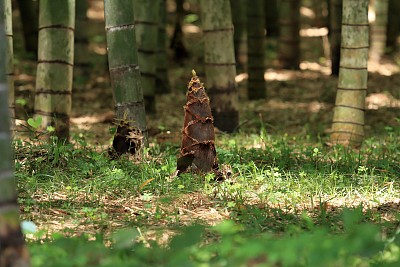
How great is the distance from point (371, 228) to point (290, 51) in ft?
29.2

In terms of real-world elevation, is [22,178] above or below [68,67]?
below

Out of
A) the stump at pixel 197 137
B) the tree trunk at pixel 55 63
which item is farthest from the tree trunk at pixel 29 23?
the stump at pixel 197 137

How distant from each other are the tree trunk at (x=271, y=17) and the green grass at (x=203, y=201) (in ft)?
21.9

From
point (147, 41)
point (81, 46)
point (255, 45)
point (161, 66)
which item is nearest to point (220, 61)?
point (147, 41)

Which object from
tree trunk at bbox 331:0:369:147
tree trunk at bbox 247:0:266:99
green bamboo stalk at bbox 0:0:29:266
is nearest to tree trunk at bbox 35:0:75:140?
tree trunk at bbox 331:0:369:147

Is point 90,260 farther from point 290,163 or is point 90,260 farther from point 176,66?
point 176,66

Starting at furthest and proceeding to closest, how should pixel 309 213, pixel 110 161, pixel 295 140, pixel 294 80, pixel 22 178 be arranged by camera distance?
pixel 294 80, pixel 295 140, pixel 110 161, pixel 22 178, pixel 309 213

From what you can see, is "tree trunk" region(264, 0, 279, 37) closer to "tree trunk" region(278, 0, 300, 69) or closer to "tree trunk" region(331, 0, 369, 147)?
"tree trunk" region(278, 0, 300, 69)

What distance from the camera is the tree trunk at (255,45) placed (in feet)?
29.7

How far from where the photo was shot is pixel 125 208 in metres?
4.38

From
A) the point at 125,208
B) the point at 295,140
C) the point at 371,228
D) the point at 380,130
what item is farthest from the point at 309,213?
the point at 380,130

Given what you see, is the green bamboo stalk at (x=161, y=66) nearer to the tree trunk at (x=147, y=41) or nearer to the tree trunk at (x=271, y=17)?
the tree trunk at (x=147, y=41)

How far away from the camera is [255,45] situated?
9109 millimetres

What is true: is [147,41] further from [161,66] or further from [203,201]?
[203,201]
